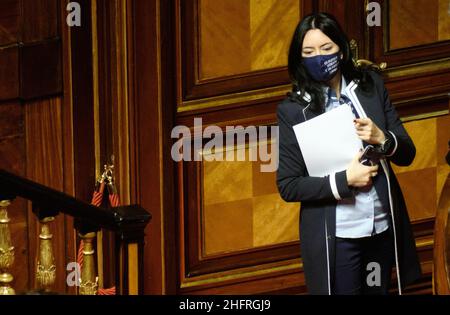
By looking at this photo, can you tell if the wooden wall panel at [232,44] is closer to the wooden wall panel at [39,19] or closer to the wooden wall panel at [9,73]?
the wooden wall panel at [39,19]

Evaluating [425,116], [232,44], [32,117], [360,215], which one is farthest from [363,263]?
[32,117]

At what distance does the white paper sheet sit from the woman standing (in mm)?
32

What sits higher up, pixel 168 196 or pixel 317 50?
pixel 317 50

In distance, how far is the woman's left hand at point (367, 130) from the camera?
3.50m

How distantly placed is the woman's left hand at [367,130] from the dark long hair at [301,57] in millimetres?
171

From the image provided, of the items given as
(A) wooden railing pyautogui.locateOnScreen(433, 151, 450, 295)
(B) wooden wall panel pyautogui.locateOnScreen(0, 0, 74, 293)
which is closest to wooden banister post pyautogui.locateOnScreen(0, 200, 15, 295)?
(B) wooden wall panel pyautogui.locateOnScreen(0, 0, 74, 293)

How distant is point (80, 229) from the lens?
373 centimetres

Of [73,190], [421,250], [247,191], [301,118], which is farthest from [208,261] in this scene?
[301,118]

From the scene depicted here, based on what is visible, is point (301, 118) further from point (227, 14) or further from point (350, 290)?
point (227, 14)

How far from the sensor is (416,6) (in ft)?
15.9

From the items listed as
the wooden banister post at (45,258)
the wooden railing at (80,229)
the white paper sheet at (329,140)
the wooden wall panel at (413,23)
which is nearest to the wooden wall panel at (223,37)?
the wooden wall panel at (413,23)

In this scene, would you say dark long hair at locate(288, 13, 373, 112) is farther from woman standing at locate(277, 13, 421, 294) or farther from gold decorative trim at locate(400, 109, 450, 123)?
gold decorative trim at locate(400, 109, 450, 123)

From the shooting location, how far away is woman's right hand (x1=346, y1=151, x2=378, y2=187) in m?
3.52

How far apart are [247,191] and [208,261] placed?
1.02 ft
